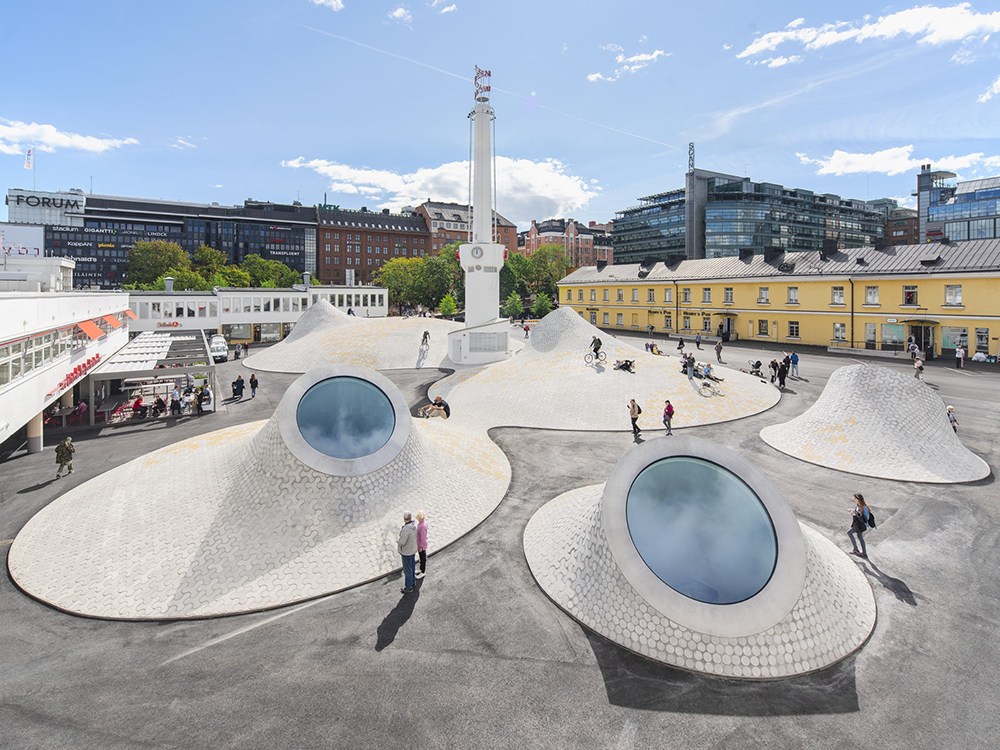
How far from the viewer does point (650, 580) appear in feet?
30.6

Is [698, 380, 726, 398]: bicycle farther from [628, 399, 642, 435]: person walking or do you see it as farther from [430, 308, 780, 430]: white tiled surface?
[628, 399, 642, 435]: person walking

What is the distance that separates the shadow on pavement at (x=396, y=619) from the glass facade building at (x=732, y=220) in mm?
127144

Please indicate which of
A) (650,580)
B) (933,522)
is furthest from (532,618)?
(933,522)

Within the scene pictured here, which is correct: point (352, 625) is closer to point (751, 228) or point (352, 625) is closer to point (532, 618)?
point (532, 618)

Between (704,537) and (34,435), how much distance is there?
26.2 metres

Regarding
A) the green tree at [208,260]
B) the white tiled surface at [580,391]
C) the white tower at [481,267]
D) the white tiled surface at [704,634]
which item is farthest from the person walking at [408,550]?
the green tree at [208,260]

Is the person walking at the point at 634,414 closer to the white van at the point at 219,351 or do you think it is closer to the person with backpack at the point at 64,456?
the person with backpack at the point at 64,456

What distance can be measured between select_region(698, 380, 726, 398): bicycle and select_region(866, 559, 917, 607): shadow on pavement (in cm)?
1598

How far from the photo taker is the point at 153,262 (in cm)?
9431

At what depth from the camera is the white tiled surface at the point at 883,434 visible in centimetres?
1752

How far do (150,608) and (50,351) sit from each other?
17.8 m

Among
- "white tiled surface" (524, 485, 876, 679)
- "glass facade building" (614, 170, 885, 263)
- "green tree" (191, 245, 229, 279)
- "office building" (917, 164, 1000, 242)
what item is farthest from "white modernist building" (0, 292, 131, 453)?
"office building" (917, 164, 1000, 242)

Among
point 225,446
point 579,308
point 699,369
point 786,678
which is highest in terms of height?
point 579,308

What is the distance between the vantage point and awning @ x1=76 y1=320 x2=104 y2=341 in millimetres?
26809
